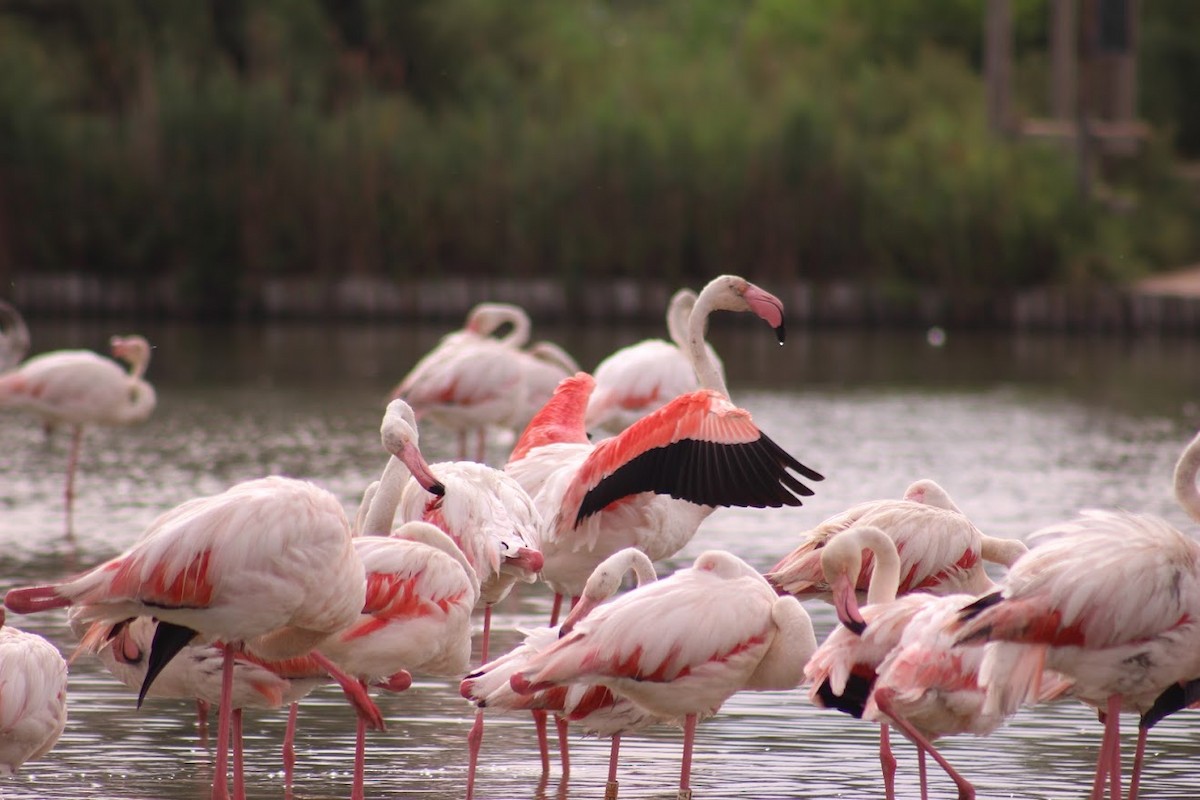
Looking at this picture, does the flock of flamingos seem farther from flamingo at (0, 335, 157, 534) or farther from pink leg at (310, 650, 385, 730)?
flamingo at (0, 335, 157, 534)

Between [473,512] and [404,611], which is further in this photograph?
[473,512]

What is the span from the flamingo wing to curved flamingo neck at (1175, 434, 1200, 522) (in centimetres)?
113

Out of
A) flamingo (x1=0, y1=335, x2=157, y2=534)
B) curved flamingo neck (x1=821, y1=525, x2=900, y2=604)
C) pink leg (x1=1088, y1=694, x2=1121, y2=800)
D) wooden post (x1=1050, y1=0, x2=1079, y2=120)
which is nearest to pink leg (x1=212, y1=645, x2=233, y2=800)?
curved flamingo neck (x1=821, y1=525, x2=900, y2=604)

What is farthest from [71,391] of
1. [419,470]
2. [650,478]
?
[419,470]

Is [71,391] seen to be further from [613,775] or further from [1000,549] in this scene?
[1000,549]

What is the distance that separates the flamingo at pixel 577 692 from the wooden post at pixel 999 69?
1983 cm

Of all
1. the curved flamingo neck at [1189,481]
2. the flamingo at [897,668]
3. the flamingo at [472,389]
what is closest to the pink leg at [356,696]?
the flamingo at [897,668]

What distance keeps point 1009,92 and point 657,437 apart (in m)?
19.4

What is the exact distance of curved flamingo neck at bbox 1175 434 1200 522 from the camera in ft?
19.1

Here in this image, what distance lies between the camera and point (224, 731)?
17.4 ft

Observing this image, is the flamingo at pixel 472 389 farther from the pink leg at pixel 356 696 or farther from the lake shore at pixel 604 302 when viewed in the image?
the lake shore at pixel 604 302

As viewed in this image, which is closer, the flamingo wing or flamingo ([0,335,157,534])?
the flamingo wing

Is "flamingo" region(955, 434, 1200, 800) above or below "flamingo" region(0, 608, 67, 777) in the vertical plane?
above

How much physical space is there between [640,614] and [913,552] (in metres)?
1.28
